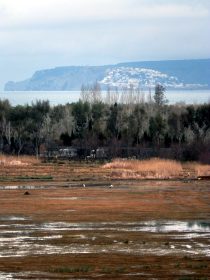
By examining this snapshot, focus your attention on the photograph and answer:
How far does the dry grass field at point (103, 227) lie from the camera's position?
2995 centimetres

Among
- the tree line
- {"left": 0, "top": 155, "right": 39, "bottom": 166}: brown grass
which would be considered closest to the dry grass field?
{"left": 0, "top": 155, "right": 39, "bottom": 166}: brown grass

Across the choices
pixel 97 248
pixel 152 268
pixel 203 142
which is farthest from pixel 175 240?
pixel 203 142

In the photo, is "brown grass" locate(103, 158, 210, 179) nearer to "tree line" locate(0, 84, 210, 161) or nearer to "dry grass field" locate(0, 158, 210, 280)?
"dry grass field" locate(0, 158, 210, 280)

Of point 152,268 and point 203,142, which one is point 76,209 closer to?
point 152,268

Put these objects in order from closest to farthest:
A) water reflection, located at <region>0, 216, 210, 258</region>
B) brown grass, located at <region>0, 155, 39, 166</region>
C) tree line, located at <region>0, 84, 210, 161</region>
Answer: water reflection, located at <region>0, 216, 210, 258</region> → brown grass, located at <region>0, 155, 39, 166</region> → tree line, located at <region>0, 84, 210, 161</region>

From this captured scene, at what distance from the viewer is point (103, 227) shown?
40.1 m

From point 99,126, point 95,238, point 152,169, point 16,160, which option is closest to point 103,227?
point 95,238

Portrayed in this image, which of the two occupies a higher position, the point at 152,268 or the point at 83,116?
the point at 83,116

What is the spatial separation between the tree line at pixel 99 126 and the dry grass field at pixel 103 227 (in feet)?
86.9

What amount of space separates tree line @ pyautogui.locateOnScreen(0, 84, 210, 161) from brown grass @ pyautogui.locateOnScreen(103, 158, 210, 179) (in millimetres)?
11391

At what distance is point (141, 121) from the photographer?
10688 cm

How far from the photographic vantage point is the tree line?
9788 cm

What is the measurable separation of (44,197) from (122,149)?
130ft

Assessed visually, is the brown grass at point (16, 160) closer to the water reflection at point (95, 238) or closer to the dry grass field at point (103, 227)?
the dry grass field at point (103, 227)
